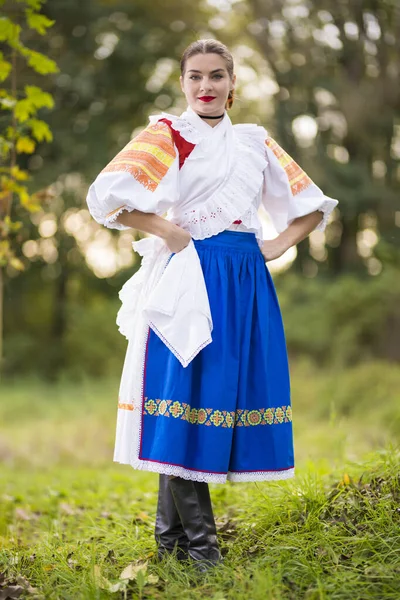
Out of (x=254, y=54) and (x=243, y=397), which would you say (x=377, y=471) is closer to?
(x=243, y=397)

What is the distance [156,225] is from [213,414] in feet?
2.05

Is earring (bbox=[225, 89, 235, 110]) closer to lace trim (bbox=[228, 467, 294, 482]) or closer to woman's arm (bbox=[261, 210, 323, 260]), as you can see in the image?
woman's arm (bbox=[261, 210, 323, 260])

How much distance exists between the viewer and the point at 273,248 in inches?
100

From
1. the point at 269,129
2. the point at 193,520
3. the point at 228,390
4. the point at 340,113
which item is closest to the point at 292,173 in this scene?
the point at 228,390

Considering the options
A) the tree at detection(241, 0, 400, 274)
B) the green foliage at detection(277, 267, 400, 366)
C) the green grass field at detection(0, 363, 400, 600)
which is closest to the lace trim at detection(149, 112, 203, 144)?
the green grass field at detection(0, 363, 400, 600)

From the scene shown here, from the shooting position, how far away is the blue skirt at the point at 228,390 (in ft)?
7.43

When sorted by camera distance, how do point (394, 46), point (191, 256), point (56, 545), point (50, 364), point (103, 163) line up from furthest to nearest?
point (50, 364), point (103, 163), point (394, 46), point (56, 545), point (191, 256)

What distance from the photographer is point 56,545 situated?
2838 mm

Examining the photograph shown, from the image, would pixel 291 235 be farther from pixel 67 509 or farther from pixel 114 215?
pixel 67 509

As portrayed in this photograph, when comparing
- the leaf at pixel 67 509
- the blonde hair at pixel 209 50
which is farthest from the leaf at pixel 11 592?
the blonde hair at pixel 209 50

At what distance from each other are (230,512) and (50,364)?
1073 cm

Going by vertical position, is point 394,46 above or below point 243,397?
above

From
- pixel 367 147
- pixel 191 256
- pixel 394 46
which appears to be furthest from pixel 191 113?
pixel 367 147

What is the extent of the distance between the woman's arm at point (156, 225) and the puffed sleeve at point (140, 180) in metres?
0.03
